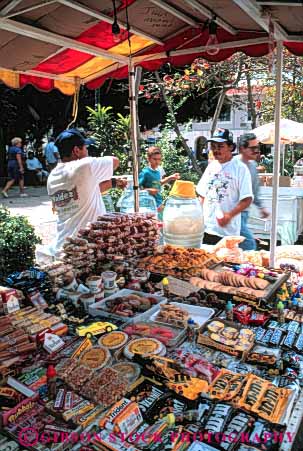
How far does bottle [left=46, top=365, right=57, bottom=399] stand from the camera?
1493mm

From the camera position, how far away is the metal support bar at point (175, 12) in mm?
2965

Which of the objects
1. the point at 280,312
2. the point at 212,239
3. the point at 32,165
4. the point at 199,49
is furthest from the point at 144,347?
the point at 32,165

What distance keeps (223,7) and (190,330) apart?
2.27 meters

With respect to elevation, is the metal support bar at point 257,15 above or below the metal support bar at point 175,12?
below

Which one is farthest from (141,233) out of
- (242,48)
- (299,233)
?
(299,233)

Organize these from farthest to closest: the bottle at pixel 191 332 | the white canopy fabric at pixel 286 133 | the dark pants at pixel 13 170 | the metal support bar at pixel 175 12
→ the dark pants at pixel 13 170 < the white canopy fabric at pixel 286 133 < the metal support bar at pixel 175 12 < the bottle at pixel 191 332

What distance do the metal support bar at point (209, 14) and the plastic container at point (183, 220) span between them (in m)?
1.32

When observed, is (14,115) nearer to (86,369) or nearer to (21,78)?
(21,78)

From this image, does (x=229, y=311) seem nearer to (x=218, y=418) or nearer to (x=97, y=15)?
(x=218, y=418)

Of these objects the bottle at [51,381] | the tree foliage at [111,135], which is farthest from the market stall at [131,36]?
the tree foliage at [111,135]

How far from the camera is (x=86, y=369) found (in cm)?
161

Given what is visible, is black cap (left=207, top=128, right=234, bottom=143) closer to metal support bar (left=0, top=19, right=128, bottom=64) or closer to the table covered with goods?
metal support bar (left=0, top=19, right=128, bottom=64)

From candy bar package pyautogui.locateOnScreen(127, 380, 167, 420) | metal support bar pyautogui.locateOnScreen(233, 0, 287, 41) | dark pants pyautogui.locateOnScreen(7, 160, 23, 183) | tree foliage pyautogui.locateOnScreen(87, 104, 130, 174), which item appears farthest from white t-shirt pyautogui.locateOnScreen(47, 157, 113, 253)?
dark pants pyautogui.locateOnScreen(7, 160, 23, 183)

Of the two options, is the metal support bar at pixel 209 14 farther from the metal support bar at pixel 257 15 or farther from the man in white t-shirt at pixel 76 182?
the man in white t-shirt at pixel 76 182
